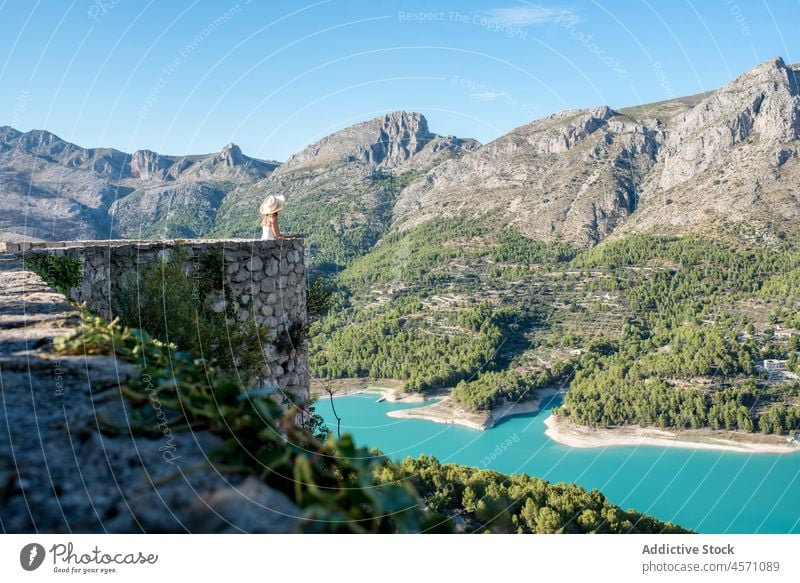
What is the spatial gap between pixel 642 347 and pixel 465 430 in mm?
16234

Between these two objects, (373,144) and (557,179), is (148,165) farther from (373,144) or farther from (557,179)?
(557,179)

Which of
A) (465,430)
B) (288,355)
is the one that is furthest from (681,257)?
(288,355)

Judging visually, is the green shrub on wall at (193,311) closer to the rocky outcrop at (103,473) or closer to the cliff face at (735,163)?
the rocky outcrop at (103,473)

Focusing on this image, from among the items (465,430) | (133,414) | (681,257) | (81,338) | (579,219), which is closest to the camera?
(133,414)

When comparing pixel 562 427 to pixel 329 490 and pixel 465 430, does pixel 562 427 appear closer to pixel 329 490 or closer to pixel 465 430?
pixel 465 430

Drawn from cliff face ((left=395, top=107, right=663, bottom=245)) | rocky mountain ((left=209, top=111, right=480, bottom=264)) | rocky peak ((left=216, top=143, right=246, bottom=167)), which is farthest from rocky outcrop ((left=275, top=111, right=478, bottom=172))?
cliff face ((left=395, top=107, right=663, bottom=245))

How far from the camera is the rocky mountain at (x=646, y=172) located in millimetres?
60222

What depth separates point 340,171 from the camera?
88.1 meters

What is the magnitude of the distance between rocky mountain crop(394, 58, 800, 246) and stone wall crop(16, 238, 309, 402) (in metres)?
61.0

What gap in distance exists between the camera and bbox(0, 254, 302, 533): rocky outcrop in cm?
115

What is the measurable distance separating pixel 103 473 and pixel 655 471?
4879cm

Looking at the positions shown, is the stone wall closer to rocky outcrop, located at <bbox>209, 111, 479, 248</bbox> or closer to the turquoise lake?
the turquoise lake

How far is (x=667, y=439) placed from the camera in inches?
1646

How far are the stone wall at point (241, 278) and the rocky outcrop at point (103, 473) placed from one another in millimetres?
2321
